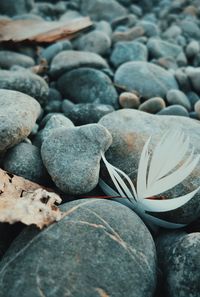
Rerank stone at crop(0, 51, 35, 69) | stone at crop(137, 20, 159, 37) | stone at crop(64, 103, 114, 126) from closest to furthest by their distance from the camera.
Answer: stone at crop(64, 103, 114, 126), stone at crop(0, 51, 35, 69), stone at crop(137, 20, 159, 37)

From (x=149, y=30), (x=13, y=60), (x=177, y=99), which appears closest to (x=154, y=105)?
(x=177, y=99)

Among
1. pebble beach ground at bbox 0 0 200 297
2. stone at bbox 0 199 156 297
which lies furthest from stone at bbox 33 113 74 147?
stone at bbox 0 199 156 297

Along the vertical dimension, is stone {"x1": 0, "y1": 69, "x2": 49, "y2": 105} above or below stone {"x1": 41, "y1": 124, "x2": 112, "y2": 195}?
below

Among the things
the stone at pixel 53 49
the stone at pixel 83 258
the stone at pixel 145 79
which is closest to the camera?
the stone at pixel 83 258

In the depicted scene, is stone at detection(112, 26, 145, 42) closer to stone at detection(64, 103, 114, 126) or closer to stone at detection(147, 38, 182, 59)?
stone at detection(147, 38, 182, 59)

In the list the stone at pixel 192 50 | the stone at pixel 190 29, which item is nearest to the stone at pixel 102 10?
the stone at pixel 190 29

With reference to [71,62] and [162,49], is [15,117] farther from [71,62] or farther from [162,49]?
[162,49]

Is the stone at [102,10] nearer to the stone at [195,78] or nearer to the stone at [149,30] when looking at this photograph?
the stone at [149,30]
